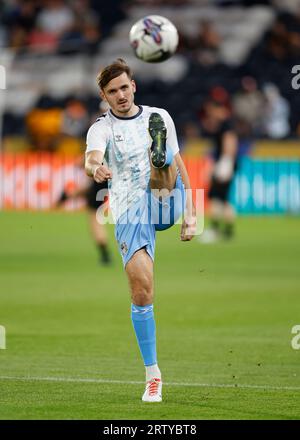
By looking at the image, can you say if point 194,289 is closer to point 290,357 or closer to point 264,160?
point 290,357

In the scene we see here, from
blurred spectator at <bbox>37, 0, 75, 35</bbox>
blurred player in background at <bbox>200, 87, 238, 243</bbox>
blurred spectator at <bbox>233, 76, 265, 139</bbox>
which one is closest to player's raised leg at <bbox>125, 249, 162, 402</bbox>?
blurred player in background at <bbox>200, 87, 238, 243</bbox>

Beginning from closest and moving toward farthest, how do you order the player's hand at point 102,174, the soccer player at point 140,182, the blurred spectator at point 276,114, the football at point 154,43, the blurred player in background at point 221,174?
the player's hand at point 102,174 < the soccer player at point 140,182 < the football at point 154,43 < the blurred player in background at point 221,174 < the blurred spectator at point 276,114

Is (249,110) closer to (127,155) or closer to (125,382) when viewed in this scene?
(125,382)

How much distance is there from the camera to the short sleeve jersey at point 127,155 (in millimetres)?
8719

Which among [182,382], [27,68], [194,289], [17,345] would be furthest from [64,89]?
[182,382]

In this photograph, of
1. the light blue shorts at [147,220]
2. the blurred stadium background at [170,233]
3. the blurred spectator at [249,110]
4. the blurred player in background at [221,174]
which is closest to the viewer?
the light blue shorts at [147,220]

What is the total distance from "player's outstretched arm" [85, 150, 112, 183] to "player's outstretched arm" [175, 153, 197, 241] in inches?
27.5

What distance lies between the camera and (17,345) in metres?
11.5

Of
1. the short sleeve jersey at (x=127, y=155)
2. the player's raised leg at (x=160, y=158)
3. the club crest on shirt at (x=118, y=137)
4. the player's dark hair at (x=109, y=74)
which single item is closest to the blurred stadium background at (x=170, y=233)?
the short sleeve jersey at (x=127, y=155)

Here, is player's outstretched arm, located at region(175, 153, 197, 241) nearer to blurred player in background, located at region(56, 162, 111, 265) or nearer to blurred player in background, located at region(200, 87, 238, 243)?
blurred player in background, located at region(56, 162, 111, 265)

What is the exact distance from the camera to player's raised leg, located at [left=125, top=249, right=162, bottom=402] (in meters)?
8.45

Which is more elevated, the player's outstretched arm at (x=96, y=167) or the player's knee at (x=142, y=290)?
the player's outstretched arm at (x=96, y=167)

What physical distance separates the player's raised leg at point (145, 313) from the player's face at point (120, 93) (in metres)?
1.05

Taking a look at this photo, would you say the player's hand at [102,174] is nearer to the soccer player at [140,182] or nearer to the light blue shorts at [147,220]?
the soccer player at [140,182]
